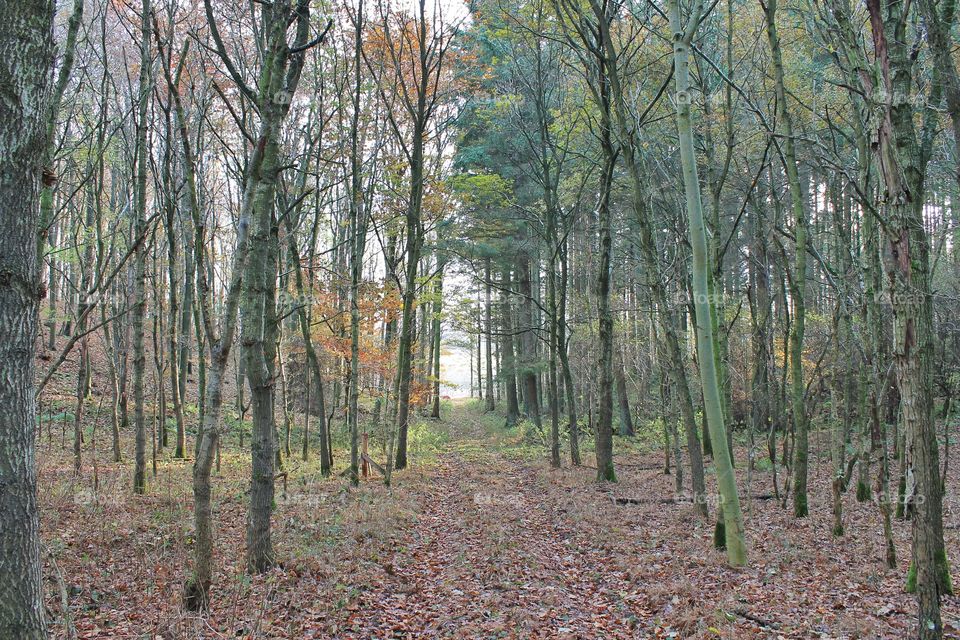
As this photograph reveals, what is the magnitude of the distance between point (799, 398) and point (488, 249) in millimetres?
14048

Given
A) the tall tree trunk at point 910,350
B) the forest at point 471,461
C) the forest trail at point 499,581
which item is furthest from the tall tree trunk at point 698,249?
the forest trail at point 499,581

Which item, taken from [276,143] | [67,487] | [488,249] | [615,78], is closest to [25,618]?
[276,143]

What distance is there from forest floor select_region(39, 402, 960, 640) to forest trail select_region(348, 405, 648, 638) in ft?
0.09

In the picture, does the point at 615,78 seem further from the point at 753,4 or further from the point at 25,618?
the point at 25,618

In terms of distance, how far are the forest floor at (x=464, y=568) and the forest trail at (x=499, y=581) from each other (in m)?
0.03

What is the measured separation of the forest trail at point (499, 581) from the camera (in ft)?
15.5

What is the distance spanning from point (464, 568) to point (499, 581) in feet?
2.01

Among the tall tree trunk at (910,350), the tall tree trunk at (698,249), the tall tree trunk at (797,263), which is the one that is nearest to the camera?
the tall tree trunk at (910,350)

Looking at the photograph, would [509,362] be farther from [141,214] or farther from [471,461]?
[141,214]

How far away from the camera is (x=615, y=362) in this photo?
20.0 metres

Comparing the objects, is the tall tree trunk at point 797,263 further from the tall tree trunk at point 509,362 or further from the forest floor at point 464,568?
the tall tree trunk at point 509,362

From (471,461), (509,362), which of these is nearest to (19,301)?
(471,461)

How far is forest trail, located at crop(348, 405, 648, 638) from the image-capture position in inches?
185

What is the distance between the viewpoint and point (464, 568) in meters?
6.29
